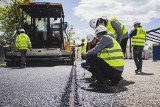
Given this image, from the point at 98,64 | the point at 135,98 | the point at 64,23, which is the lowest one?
the point at 135,98

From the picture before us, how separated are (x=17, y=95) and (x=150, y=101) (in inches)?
88.9

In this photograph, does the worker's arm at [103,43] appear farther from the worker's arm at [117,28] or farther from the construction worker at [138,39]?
the construction worker at [138,39]

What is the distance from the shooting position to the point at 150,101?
495cm

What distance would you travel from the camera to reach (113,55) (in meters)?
6.61

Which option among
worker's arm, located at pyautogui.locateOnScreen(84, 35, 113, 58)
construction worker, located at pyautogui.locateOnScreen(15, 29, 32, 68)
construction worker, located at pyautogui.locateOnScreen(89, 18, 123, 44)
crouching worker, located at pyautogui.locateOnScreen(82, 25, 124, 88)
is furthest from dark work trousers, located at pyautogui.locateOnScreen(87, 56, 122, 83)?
construction worker, located at pyautogui.locateOnScreen(15, 29, 32, 68)

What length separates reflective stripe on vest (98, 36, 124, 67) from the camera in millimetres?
6598

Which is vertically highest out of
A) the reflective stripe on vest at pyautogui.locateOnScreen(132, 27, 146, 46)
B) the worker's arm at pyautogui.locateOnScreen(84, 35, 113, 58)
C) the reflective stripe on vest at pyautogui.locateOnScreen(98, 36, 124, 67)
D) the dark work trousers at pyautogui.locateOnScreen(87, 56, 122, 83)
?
the reflective stripe on vest at pyautogui.locateOnScreen(132, 27, 146, 46)

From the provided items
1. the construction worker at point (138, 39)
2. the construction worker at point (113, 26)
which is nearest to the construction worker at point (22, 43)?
the construction worker at point (138, 39)

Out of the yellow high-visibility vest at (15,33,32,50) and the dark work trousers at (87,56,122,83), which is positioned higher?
the yellow high-visibility vest at (15,33,32,50)

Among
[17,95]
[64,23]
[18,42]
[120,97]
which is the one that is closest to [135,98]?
[120,97]

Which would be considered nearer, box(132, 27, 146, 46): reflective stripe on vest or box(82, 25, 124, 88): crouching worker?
box(82, 25, 124, 88): crouching worker

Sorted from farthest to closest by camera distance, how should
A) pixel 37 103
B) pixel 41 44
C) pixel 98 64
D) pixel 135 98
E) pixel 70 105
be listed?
pixel 41 44 → pixel 98 64 → pixel 135 98 → pixel 37 103 → pixel 70 105

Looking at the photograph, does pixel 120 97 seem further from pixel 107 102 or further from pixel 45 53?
pixel 45 53

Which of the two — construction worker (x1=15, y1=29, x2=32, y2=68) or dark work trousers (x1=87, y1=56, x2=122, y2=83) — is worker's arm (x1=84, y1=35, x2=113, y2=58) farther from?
construction worker (x1=15, y1=29, x2=32, y2=68)
